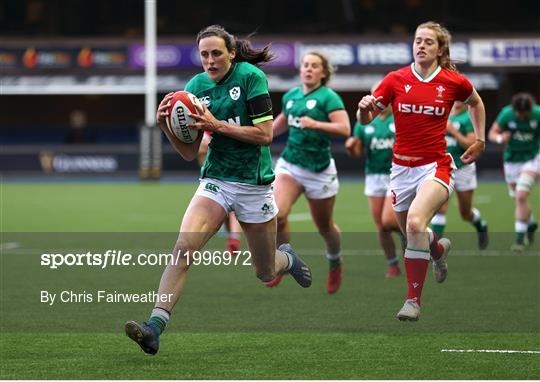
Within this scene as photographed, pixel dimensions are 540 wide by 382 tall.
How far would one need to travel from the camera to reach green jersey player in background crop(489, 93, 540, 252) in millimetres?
15930

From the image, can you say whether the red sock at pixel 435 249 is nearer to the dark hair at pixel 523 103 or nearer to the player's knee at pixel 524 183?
the player's knee at pixel 524 183

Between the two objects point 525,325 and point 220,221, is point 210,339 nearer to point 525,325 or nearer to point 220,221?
point 220,221

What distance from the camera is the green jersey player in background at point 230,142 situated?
820 cm

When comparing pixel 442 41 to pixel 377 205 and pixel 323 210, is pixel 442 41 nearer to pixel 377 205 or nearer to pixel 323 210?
pixel 323 210

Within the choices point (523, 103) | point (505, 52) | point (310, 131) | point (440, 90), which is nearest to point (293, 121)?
point (310, 131)

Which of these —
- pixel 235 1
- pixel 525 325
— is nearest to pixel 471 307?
pixel 525 325

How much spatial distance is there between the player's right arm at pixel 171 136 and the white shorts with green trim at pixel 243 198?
0.78 feet

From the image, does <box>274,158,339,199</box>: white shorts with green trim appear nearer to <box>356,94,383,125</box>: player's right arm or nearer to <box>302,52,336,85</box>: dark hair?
<box>302,52,336,85</box>: dark hair

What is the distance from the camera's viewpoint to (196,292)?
1188cm

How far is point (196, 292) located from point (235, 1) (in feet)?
100

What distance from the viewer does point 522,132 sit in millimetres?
16250

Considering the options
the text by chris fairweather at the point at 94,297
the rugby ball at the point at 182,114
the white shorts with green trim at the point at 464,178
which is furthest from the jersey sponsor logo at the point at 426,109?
the white shorts with green trim at the point at 464,178

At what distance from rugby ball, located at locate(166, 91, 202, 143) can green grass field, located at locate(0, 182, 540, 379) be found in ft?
5.04

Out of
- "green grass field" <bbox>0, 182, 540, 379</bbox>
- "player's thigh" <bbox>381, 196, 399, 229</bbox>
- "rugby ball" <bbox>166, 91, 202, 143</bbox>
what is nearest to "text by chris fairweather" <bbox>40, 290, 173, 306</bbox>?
"green grass field" <bbox>0, 182, 540, 379</bbox>
